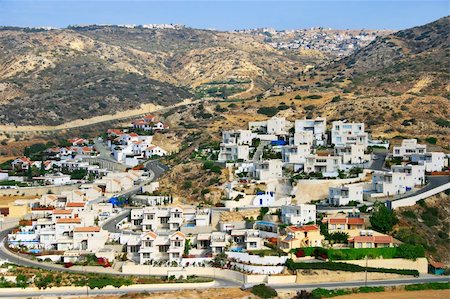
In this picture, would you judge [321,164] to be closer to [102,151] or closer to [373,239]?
[373,239]

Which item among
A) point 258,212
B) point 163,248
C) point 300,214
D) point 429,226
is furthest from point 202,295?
point 429,226

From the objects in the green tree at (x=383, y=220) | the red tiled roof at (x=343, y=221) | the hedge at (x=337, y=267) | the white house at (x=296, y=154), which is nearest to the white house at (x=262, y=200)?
the white house at (x=296, y=154)

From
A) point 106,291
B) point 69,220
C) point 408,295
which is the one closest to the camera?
point 408,295

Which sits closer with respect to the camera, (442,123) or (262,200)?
(262,200)

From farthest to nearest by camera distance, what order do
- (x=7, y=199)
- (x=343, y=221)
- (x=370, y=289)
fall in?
(x=7, y=199) → (x=343, y=221) → (x=370, y=289)

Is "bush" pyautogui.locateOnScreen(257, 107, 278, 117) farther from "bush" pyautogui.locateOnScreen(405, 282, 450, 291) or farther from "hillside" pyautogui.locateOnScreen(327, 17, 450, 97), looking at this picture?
"bush" pyautogui.locateOnScreen(405, 282, 450, 291)

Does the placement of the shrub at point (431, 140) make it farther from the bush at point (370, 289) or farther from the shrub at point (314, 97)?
the bush at point (370, 289)
